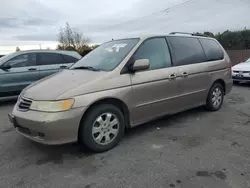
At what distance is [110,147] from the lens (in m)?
3.31

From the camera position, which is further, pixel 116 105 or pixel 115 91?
pixel 116 105

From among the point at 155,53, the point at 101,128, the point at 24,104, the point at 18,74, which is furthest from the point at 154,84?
the point at 18,74

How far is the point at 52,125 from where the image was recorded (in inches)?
110

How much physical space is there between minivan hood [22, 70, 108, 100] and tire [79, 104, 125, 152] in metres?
0.35

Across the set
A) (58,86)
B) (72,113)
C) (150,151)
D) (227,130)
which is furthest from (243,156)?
(58,86)

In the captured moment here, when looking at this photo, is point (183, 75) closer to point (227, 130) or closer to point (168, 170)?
point (227, 130)

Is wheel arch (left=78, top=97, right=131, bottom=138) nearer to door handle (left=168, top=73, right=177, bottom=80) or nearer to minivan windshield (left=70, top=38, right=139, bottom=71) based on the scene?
minivan windshield (left=70, top=38, right=139, bottom=71)

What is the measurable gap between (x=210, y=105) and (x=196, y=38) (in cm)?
149

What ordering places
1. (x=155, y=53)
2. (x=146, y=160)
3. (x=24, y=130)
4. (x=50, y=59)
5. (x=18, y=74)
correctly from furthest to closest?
(x=50, y=59), (x=18, y=74), (x=155, y=53), (x=24, y=130), (x=146, y=160)

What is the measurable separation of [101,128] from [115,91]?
1.84ft

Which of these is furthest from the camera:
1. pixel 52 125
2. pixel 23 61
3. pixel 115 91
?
pixel 23 61

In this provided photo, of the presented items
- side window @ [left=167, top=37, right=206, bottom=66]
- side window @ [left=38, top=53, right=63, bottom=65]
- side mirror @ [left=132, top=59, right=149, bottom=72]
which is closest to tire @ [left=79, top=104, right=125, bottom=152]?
side mirror @ [left=132, top=59, right=149, bottom=72]

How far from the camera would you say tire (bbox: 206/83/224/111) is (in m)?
4.90

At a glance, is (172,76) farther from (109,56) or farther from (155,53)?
(109,56)
